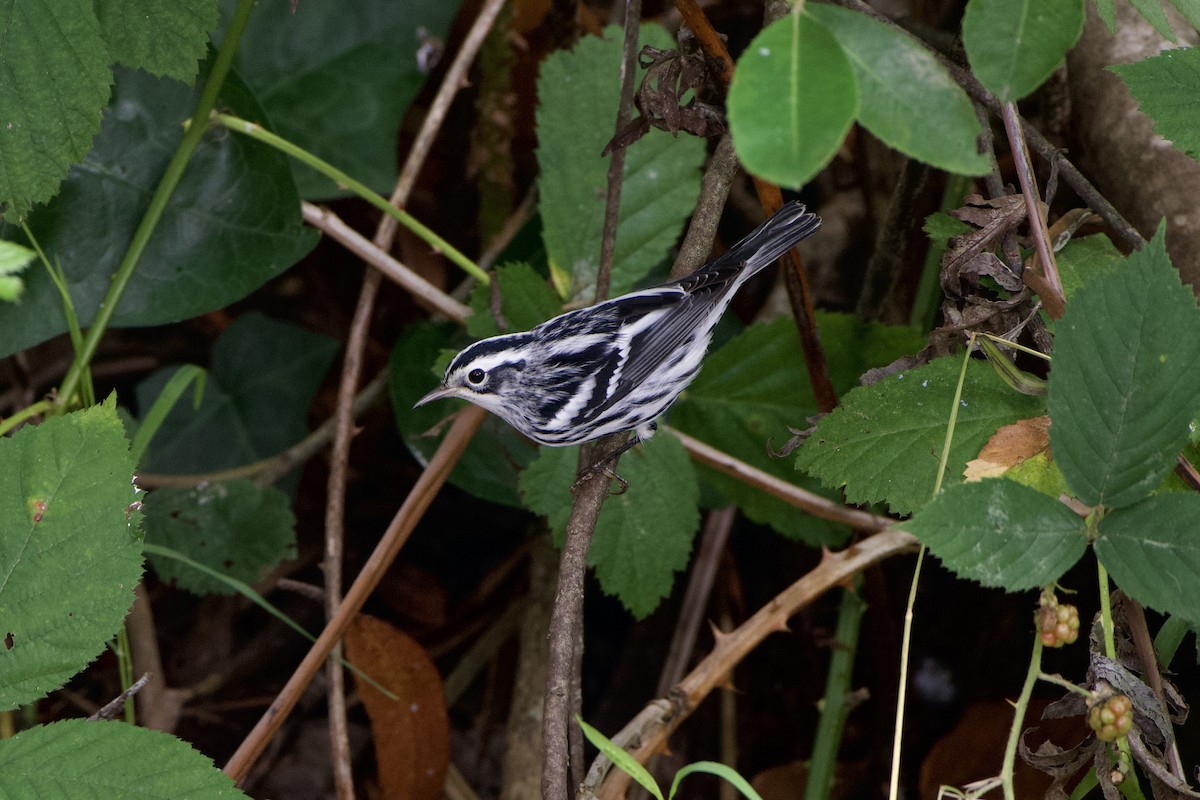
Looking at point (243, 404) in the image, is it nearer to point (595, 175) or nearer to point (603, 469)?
point (595, 175)

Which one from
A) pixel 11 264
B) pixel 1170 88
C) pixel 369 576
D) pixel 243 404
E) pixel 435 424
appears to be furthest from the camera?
pixel 243 404

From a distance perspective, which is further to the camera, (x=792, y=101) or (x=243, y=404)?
(x=243, y=404)

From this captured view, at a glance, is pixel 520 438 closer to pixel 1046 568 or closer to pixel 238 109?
pixel 238 109

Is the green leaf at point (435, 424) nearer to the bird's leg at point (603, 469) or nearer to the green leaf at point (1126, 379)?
the bird's leg at point (603, 469)

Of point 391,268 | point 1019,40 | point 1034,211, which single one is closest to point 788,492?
Result: point 1034,211

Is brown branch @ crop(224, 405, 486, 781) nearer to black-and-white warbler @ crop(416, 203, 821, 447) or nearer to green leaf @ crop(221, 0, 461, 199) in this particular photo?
black-and-white warbler @ crop(416, 203, 821, 447)

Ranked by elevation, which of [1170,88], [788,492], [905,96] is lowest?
[788,492]

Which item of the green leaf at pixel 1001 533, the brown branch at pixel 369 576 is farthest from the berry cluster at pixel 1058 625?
the brown branch at pixel 369 576
